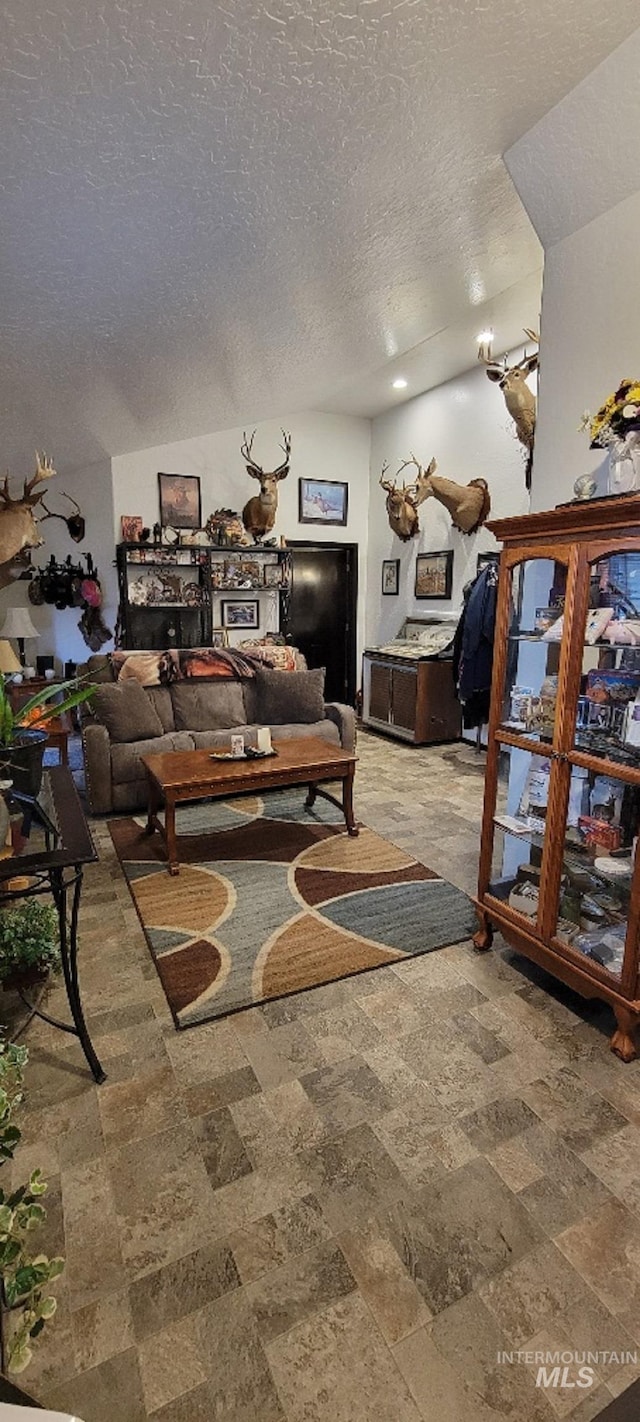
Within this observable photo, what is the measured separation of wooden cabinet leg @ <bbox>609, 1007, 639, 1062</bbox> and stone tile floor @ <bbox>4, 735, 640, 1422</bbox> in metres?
0.04

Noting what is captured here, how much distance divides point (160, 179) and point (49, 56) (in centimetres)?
51

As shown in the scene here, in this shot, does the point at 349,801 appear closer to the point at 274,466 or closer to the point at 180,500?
the point at 180,500

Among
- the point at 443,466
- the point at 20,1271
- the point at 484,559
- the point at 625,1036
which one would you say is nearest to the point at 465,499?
the point at 484,559

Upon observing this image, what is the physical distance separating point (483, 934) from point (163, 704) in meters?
2.79

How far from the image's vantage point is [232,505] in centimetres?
618

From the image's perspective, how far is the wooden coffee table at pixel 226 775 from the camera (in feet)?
9.92

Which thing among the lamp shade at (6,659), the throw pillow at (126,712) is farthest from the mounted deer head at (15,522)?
the throw pillow at (126,712)

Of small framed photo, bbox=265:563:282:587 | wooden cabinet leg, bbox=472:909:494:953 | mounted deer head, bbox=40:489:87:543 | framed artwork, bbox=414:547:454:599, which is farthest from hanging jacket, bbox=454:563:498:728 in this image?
mounted deer head, bbox=40:489:87:543

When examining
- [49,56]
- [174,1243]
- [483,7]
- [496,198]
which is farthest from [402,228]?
[174,1243]

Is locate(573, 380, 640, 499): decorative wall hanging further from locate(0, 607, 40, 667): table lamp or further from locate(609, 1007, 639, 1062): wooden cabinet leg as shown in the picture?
locate(0, 607, 40, 667): table lamp

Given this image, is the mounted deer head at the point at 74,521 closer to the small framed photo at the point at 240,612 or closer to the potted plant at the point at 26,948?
the small framed photo at the point at 240,612

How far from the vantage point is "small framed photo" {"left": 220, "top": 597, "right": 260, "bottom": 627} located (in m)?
6.14

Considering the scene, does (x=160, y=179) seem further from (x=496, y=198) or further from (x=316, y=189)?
(x=496, y=198)

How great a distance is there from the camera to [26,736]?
2.12 metres
